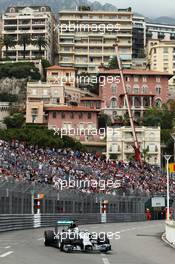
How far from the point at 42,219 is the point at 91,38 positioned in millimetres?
144558

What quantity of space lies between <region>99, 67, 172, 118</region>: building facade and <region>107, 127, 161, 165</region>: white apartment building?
1817 cm

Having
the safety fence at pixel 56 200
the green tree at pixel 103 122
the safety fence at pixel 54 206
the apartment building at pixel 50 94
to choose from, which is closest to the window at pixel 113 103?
the apartment building at pixel 50 94

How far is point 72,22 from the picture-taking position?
18712 cm

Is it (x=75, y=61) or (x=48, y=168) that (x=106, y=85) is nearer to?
(x=75, y=61)

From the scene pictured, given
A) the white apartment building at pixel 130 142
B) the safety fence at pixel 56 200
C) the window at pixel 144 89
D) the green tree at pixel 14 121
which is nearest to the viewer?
the safety fence at pixel 56 200

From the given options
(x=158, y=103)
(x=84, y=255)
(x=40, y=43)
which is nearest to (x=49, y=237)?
(x=84, y=255)

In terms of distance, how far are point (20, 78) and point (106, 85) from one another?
59.6ft

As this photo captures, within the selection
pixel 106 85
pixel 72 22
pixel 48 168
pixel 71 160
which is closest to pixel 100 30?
pixel 72 22

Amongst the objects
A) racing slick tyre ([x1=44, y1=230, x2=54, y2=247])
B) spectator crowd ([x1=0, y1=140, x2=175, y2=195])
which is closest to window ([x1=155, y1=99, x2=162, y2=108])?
spectator crowd ([x1=0, y1=140, x2=175, y2=195])

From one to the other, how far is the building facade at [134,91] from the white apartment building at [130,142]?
18171mm

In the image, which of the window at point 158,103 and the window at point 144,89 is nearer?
the window at point 158,103

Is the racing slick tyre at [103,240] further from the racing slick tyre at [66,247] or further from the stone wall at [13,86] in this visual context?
the stone wall at [13,86]

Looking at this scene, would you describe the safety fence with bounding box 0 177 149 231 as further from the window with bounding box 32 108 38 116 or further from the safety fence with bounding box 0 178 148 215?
the window with bounding box 32 108 38 116

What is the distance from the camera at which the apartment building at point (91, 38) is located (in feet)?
597
